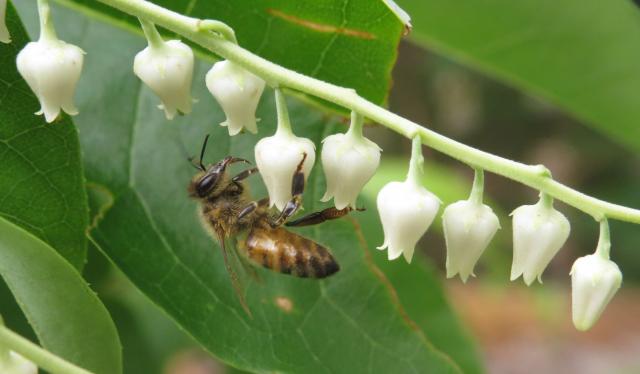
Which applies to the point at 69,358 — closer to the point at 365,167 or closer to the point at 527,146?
the point at 365,167

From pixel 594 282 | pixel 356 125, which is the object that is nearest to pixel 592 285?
pixel 594 282

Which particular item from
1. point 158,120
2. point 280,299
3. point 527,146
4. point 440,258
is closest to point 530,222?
point 280,299

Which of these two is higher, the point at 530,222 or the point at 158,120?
the point at 530,222

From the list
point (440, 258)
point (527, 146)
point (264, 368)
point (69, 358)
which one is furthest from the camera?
point (527, 146)

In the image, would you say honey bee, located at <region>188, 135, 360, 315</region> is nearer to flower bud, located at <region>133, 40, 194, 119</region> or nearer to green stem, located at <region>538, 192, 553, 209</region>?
flower bud, located at <region>133, 40, 194, 119</region>

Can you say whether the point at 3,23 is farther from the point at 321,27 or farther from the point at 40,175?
the point at 321,27

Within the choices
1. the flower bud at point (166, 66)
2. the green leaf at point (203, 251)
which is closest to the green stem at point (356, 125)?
the flower bud at point (166, 66)

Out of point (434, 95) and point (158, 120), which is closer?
point (158, 120)
